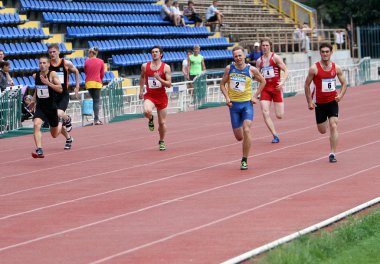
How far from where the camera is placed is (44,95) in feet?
61.9

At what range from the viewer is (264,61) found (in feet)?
66.9

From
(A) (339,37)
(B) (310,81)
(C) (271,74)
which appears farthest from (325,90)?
(A) (339,37)

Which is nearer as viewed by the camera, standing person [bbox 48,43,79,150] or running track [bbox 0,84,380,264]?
running track [bbox 0,84,380,264]

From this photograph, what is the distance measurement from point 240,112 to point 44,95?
4188 mm

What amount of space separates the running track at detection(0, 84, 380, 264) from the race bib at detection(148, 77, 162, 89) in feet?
3.79

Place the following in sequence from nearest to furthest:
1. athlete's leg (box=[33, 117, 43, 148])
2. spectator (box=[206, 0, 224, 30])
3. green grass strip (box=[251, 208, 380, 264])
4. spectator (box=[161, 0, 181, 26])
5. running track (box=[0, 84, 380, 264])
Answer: green grass strip (box=[251, 208, 380, 264])
running track (box=[0, 84, 380, 264])
athlete's leg (box=[33, 117, 43, 148])
spectator (box=[161, 0, 181, 26])
spectator (box=[206, 0, 224, 30])

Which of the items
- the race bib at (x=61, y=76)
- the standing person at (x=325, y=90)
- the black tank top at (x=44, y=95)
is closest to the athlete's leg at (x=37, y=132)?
the black tank top at (x=44, y=95)

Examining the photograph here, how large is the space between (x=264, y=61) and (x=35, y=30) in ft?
44.9

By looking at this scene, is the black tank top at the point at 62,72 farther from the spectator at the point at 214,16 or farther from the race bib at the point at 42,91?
the spectator at the point at 214,16

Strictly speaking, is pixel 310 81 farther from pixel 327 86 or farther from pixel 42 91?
pixel 42 91

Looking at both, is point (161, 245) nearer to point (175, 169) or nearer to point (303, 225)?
point (303, 225)

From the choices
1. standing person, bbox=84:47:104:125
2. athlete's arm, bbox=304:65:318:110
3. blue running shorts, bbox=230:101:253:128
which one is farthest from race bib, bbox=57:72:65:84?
standing person, bbox=84:47:104:125

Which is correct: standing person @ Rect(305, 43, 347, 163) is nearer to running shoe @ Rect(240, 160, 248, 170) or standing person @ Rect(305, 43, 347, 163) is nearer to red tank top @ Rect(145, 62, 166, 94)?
running shoe @ Rect(240, 160, 248, 170)

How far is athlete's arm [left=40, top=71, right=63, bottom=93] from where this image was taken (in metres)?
18.7
